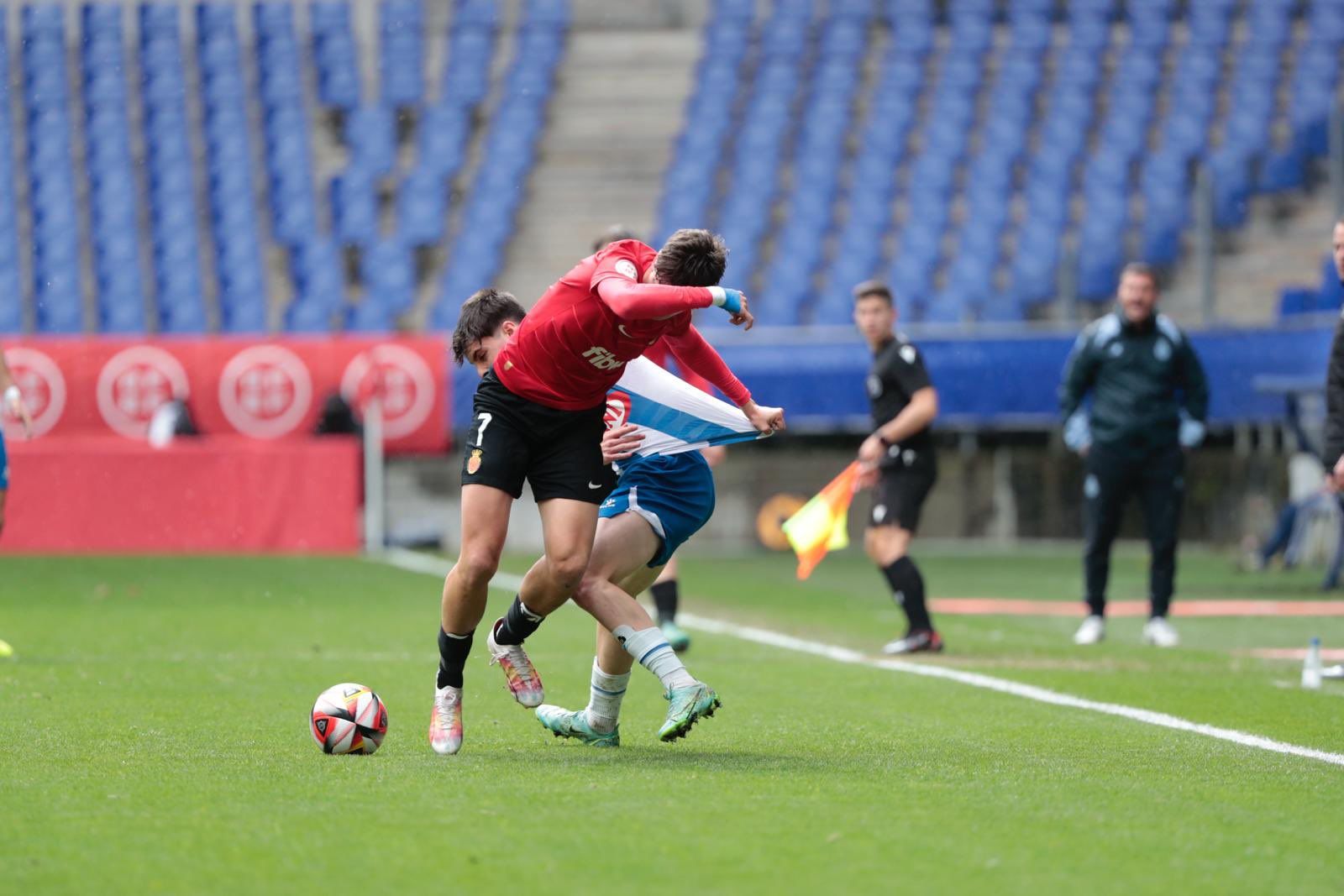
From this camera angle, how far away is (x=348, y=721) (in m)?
6.22

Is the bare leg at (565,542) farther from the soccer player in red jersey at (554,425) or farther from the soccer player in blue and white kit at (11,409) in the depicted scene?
the soccer player in blue and white kit at (11,409)

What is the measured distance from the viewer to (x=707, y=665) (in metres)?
9.71

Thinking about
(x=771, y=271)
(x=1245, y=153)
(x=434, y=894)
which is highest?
(x=1245, y=153)

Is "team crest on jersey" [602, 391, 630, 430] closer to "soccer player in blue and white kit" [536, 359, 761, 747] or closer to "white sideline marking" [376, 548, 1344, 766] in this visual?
"soccer player in blue and white kit" [536, 359, 761, 747]

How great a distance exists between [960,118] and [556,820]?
22908mm

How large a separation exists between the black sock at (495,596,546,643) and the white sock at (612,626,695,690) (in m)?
0.35

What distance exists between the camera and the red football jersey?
6.15m

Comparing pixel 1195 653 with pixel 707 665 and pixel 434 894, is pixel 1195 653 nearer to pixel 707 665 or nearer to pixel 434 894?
pixel 707 665

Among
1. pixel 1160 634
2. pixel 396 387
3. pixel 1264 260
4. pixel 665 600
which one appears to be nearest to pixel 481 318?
pixel 665 600

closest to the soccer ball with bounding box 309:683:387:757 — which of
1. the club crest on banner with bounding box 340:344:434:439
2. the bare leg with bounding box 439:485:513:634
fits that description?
the bare leg with bounding box 439:485:513:634

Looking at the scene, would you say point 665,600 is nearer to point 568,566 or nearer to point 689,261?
point 568,566

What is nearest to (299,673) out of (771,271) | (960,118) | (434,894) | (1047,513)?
(434,894)

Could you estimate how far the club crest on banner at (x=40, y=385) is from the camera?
22.2 meters

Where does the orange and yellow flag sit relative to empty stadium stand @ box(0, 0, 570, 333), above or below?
below
